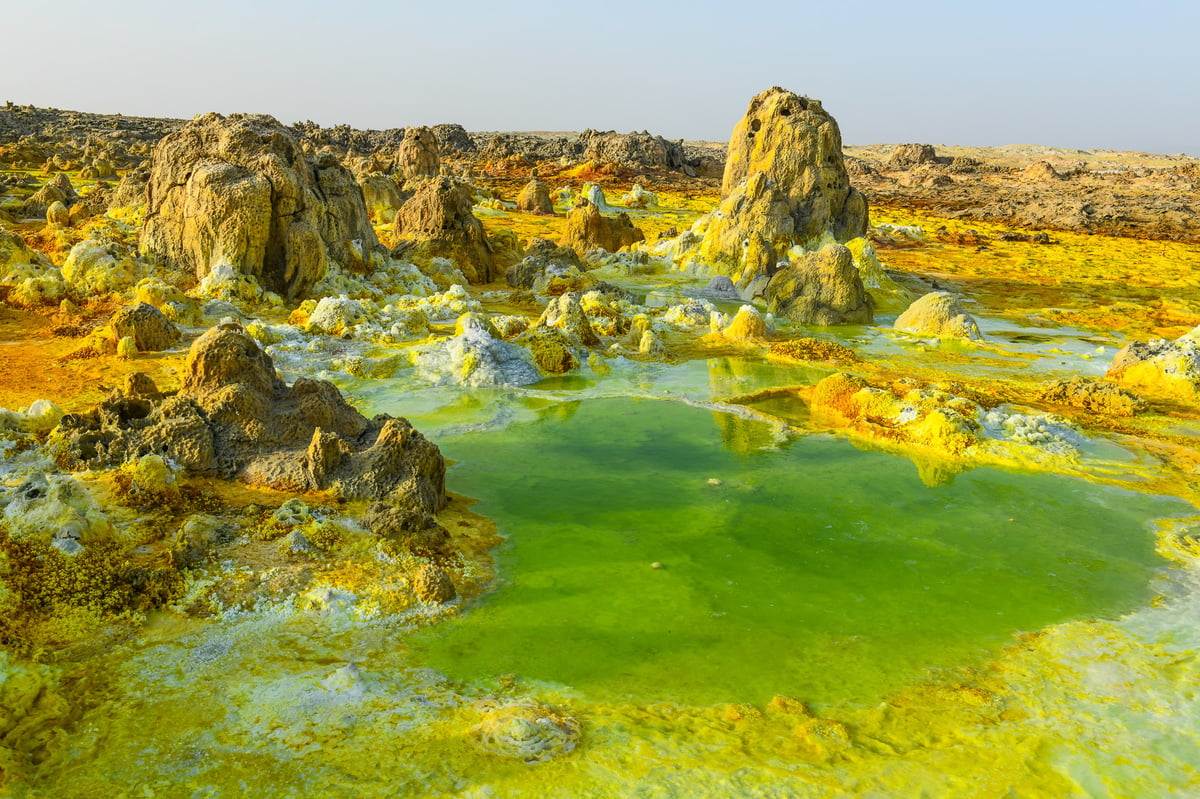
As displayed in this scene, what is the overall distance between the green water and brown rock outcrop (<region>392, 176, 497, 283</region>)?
8.71 meters

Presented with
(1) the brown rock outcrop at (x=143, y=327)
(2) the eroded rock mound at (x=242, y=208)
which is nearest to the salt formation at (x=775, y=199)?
(2) the eroded rock mound at (x=242, y=208)

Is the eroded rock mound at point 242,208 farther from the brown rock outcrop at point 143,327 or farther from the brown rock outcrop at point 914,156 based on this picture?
the brown rock outcrop at point 914,156

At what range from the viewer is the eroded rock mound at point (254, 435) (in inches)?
239

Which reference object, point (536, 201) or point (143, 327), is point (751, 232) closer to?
point (143, 327)

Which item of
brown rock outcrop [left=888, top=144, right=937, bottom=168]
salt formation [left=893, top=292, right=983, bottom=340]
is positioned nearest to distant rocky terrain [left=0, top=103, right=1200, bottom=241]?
brown rock outcrop [left=888, top=144, right=937, bottom=168]

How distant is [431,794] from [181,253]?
1203 centimetres

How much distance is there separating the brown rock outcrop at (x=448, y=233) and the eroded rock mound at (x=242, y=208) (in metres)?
2.25

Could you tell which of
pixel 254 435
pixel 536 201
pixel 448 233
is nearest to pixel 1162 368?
pixel 254 435

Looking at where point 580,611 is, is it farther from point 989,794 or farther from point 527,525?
point 989,794

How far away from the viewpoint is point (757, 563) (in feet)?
18.6

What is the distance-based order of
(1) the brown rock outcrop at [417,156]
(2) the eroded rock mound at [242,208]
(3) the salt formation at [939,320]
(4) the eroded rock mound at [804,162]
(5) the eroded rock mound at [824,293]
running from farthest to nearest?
1. (1) the brown rock outcrop at [417,156]
2. (4) the eroded rock mound at [804,162]
3. (5) the eroded rock mound at [824,293]
4. (3) the salt formation at [939,320]
5. (2) the eroded rock mound at [242,208]

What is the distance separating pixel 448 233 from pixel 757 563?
1235 cm

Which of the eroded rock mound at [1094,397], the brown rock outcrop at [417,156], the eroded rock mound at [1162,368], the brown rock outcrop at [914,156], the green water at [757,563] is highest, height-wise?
the brown rock outcrop at [914,156]

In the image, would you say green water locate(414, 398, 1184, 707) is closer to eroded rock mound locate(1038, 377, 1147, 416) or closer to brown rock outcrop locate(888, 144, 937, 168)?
eroded rock mound locate(1038, 377, 1147, 416)
